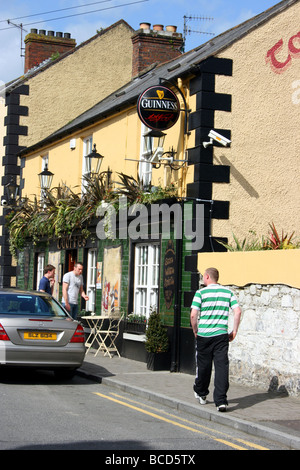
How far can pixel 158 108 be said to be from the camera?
1419cm

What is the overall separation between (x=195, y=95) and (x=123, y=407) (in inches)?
262

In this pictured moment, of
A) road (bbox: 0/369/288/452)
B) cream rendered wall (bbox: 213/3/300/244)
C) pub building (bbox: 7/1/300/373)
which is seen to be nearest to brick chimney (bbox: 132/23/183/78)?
pub building (bbox: 7/1/300/373)

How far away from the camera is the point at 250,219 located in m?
14.4

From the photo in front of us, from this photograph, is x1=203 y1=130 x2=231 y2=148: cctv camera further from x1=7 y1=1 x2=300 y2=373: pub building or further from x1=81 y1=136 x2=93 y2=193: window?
x1=81 y1=136 x2=93 y2=193: window

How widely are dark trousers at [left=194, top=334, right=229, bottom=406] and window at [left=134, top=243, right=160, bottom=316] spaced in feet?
17.6

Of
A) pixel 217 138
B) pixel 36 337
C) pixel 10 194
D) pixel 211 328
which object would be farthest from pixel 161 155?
pixel 10 194

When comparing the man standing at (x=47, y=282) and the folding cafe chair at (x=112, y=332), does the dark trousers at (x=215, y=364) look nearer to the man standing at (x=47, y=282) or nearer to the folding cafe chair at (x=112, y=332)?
the folding cafe chair at (x=112, y=332)

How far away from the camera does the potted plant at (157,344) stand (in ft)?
46.1

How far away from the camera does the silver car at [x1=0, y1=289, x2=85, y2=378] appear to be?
37.7 ft

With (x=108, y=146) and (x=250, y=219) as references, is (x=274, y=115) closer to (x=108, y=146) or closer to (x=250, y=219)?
(x=250, y=219)

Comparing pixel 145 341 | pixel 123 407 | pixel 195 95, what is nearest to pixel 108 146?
pixel 195 95

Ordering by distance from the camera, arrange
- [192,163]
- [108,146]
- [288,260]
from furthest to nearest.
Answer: [108,146]
[192,163]
[288,260]

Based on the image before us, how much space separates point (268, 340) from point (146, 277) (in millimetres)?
4886

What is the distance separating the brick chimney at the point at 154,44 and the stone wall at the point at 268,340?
1262cm
